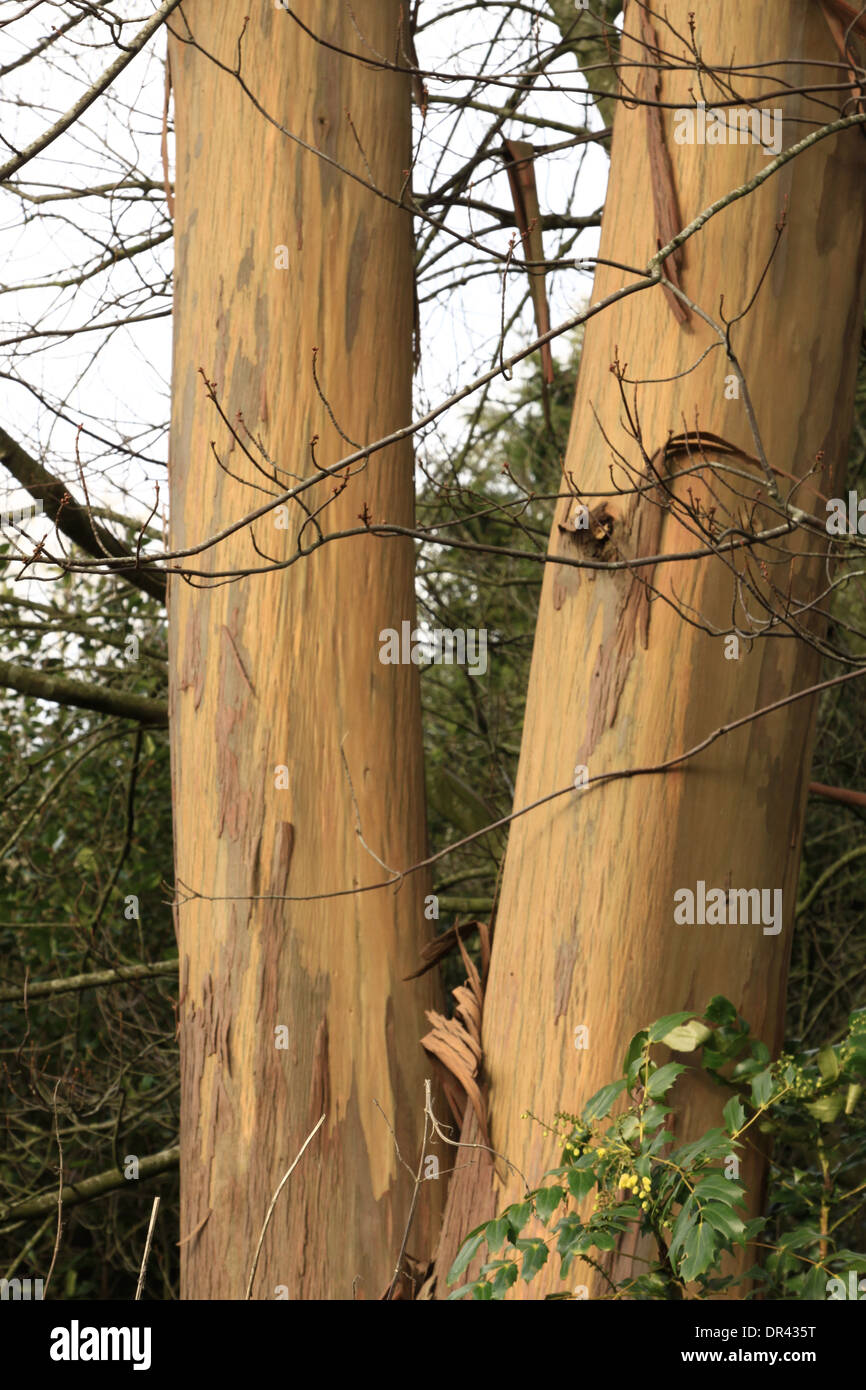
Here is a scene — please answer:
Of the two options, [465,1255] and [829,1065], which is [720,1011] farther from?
[465,1255]

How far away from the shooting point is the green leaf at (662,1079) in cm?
166

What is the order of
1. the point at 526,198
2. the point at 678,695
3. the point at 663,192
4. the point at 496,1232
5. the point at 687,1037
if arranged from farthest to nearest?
the point at 526,198, the point at 663,192, the point at 678,695, the point at 687,1037, the point at 496,1232

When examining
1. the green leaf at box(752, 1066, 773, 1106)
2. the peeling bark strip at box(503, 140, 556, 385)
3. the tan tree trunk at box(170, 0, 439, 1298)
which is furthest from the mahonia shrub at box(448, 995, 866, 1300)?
the peeling bark strip at box(503, 140, 556, 385)

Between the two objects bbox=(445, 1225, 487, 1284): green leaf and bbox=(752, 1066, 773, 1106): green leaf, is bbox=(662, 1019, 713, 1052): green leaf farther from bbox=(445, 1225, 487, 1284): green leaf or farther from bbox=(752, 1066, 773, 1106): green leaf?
bbox=(445, 1225, 487, 1284): green leaf

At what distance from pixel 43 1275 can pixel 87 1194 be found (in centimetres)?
113

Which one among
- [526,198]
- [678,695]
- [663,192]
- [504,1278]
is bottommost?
[504,1278]

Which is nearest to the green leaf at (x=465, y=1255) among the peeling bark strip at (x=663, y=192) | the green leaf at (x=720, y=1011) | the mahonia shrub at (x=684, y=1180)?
the mahonia shrub at (x=684, y=1180)

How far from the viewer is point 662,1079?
167 cm

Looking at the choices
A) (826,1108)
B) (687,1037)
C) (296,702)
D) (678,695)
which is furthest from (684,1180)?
(296,702)

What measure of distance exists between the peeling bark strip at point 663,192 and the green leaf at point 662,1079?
1.21m

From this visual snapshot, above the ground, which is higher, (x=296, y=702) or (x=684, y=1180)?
(x=296, y=702)

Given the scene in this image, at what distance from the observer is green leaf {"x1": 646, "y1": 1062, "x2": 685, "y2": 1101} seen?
1661 millimetres

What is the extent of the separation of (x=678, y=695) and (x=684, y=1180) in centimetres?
75

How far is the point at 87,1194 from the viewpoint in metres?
3.73
